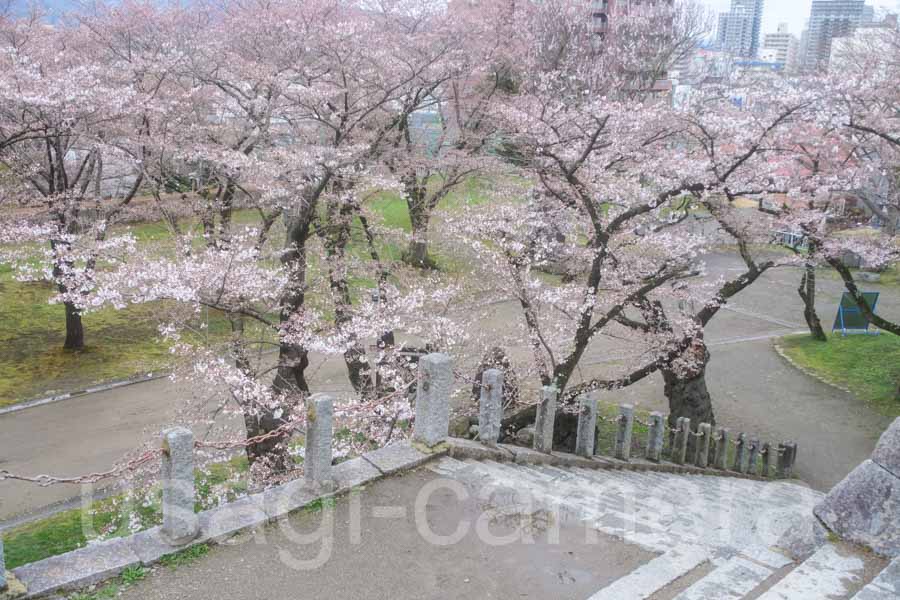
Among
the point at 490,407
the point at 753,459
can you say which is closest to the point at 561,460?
the point at 490,407

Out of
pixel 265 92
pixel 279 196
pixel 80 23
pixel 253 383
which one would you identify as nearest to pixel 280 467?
pixel 253 383

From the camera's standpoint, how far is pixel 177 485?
4758mm

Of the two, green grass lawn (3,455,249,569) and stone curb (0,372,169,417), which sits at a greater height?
green grass lawn (3,455,249,569)

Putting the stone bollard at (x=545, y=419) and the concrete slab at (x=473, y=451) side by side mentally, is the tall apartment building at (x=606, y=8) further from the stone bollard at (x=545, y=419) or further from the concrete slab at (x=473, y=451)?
the concrete slab at (x=473, y=451)

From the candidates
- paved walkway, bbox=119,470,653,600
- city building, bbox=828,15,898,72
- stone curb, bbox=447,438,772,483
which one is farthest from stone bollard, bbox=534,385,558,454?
city building, bbox=828,15,898,72

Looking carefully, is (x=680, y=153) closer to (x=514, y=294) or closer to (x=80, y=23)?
(x=514, y=294)

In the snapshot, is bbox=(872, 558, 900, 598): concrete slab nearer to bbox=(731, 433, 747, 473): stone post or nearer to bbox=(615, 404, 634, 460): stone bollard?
bbox=(615, 404, 634, 460): stone bollard

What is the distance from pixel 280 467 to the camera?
32.4 feet

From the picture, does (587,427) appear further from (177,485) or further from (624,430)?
(177,485)

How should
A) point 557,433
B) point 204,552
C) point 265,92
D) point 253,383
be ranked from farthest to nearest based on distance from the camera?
point 265,92
point 557,433
point 253,383
point 204,552

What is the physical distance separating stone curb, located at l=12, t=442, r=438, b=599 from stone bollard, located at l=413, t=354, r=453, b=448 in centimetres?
14

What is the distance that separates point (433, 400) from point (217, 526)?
227 centimetres

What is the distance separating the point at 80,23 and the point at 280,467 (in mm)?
13800

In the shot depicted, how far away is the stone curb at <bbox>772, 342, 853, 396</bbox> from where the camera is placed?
16.6m
